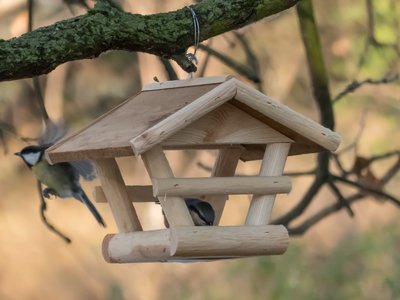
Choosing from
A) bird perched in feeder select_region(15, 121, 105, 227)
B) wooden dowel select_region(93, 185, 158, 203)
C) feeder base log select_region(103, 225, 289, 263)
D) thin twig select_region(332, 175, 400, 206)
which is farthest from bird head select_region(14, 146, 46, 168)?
feeder base log select_region(103, 225, 289, 263)

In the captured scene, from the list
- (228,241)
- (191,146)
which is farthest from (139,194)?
(228,241)

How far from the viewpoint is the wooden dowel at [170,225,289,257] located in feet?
5.43

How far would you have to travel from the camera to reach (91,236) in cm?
762

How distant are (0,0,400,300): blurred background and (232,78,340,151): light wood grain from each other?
2.38 meters

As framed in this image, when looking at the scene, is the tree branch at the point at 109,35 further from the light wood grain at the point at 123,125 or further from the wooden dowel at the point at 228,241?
the wooden dowel at the point at 228,241

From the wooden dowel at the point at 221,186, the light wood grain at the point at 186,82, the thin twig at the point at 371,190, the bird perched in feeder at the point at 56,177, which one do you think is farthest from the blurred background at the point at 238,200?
the wooden dowel at the point at 221,186

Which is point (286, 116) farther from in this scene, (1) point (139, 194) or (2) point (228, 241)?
(1) point (139, 194)

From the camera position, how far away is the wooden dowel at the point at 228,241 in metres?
1.66

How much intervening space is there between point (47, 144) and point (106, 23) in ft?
3.60

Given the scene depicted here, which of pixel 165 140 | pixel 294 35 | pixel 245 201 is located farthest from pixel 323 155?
pixel 294 35

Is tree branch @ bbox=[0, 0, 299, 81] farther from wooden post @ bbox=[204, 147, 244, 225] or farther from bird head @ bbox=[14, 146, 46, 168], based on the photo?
bird head @ bbox=[14, 146, 46, 168]

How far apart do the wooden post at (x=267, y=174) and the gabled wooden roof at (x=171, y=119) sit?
3cm

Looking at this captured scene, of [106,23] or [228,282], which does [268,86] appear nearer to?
[228,282]

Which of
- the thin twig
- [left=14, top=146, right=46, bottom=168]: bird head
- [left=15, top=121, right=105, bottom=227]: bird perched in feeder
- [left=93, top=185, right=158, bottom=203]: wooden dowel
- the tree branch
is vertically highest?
the tree branch
